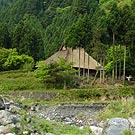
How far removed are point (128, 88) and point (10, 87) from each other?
1090 centimetres

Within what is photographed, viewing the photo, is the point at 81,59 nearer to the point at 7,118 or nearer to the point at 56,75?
the point at 56,75

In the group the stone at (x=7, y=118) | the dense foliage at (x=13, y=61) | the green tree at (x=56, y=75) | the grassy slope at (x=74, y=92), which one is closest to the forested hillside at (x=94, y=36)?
the dense foliage at (x=13, y=61)

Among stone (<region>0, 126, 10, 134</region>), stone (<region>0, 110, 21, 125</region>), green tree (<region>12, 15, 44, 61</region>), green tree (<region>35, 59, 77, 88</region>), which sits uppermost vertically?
green tree (<region>12, 15, 44, 61</region>)

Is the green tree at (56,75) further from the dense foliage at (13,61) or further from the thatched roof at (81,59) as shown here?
the dense foliage at (13,61)

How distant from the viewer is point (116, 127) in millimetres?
11648

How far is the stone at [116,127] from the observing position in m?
11.5

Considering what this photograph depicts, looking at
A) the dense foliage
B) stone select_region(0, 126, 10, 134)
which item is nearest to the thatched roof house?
the dense foliage

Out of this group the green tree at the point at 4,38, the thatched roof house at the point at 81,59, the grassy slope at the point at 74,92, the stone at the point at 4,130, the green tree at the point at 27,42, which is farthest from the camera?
the green tree at the point at 4,38

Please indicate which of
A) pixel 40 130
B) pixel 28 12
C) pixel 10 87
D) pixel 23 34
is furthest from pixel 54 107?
pixel 28 12

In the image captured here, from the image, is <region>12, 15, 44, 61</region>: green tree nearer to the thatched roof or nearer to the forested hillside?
the forested hillside

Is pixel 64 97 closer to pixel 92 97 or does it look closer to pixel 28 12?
pixel 92 97

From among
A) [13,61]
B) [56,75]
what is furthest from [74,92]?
[13,61]

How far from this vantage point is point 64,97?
37969 mm

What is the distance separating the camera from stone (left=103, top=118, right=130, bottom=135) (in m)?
11.5
